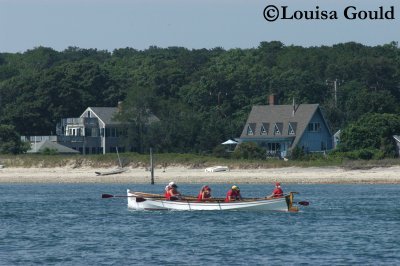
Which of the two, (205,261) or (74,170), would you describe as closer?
(205,261)

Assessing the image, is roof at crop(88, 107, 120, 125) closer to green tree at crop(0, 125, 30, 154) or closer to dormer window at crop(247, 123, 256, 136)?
green tree at crop(0, 125, 30, 154)

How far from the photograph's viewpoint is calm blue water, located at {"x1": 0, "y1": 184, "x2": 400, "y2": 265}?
36.1 m

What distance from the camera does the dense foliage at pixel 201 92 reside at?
105 meters

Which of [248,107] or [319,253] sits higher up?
[248,107]

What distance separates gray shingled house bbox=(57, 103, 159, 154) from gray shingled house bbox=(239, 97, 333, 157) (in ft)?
49.3

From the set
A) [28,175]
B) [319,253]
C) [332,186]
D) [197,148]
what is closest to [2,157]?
[28,175]

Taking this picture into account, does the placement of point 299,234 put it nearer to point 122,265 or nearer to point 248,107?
point 122,265

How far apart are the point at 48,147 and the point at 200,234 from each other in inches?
2431

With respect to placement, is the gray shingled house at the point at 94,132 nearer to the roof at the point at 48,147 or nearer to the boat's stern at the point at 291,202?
the roof at the point at 48,147

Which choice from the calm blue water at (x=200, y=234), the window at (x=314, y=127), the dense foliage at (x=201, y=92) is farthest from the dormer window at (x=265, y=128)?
the calm blue water at (x=200, y=234)

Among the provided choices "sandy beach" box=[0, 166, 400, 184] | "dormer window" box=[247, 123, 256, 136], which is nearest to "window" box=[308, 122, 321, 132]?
"dormer window" box=[247, 123, 256, 136]

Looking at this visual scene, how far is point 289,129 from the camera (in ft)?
336

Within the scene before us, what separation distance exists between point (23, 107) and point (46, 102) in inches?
114

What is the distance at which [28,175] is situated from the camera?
298 feet
